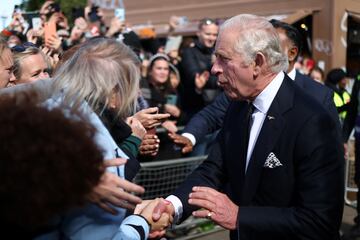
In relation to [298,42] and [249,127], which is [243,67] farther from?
[298,42]

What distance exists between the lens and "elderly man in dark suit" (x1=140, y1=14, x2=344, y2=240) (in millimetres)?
2379

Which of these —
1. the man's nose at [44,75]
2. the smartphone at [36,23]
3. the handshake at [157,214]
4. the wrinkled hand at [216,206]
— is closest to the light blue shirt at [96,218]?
the handshake at [157,214]

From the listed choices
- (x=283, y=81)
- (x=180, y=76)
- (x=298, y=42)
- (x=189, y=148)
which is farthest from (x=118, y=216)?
(x=180, y=76)

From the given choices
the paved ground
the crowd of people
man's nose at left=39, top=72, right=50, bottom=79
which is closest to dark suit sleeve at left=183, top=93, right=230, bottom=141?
the crowd of people

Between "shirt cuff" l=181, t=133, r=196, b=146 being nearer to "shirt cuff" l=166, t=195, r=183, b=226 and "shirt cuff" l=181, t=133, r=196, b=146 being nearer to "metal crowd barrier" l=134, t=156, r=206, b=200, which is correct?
"metal crowd barrier" l=134, t=156, r=206, b=200

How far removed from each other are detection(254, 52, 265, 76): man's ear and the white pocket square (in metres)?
0.42

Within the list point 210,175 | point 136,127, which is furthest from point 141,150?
point 210,175

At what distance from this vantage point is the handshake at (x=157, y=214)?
7.75 ft

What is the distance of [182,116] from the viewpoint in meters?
6.25

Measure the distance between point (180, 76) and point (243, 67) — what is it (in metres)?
4.10

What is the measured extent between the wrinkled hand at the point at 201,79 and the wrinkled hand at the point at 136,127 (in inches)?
137

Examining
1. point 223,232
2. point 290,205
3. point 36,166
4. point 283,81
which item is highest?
point 36,166

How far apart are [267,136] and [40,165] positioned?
132cm

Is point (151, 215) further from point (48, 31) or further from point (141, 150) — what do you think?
point (48, 31)
